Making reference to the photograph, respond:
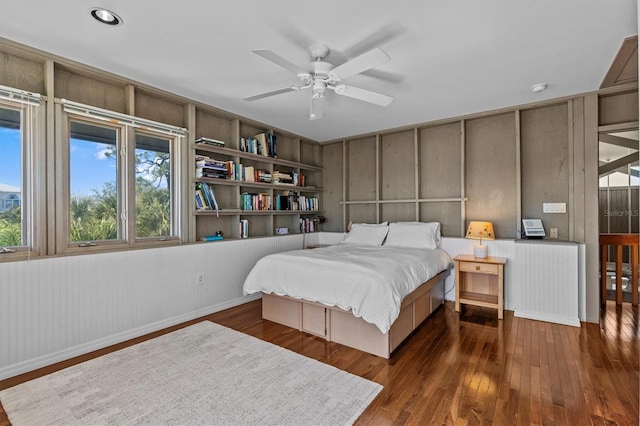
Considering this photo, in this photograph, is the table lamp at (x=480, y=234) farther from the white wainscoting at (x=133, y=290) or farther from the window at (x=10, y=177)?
the window at (x=10, y=177)

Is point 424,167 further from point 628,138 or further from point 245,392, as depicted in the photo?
point 245,392

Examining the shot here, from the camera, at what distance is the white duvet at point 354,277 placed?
94.8 inches

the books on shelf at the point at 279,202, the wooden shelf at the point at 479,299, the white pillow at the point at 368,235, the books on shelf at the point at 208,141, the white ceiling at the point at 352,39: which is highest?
the white ceiling at the point at 352,39

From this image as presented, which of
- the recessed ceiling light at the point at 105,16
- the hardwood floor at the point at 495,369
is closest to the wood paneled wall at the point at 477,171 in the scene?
the hardwood floor at the point at 495,369

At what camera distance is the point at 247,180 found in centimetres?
413

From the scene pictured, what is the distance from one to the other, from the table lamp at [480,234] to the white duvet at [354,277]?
47cm

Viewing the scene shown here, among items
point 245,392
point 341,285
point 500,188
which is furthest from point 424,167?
point 245,392

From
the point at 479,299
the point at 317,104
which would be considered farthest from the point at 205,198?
the point at 479,299

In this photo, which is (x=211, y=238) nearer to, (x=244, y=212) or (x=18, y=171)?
(x=244, y=212)

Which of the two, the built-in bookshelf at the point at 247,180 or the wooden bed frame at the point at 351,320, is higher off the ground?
the built-in bookshelf at the point at 247,180

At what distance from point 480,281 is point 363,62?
10.2 feet

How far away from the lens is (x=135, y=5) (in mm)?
1866

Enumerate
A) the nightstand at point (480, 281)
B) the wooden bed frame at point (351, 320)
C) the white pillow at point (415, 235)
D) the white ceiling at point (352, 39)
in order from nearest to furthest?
the white ceiling at point (352, 39), the wooden bed frame at point (351, 320), the nightstand at point (480, 281), the white pillow at point (415, 235)

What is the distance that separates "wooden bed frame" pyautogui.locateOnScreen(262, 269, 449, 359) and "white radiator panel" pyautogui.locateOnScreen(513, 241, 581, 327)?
0.97m
